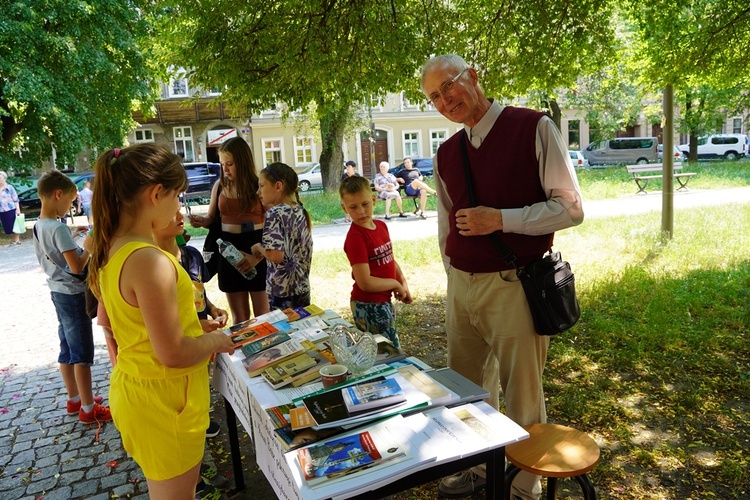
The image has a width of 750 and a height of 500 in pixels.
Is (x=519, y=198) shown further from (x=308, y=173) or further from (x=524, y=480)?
(x=308, y=173)

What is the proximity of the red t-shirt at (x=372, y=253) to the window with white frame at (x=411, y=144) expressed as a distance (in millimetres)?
34648

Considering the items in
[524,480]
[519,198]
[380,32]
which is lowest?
[524,480]

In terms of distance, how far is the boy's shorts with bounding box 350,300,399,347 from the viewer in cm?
368

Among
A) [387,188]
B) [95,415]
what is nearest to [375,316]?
[95,415]

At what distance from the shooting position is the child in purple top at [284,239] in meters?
3.72

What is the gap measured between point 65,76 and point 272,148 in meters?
21.2

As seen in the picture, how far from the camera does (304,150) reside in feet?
119

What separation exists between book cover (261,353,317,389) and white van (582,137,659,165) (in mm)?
34132

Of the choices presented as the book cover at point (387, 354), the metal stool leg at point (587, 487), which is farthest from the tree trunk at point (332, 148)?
the metal stool leg at point (587, 487)

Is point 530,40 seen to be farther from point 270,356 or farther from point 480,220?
point 270,356

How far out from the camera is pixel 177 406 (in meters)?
2.09

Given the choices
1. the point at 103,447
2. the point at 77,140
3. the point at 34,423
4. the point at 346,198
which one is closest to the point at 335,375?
the point at 346,198

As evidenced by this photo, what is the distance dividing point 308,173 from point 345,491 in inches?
1161

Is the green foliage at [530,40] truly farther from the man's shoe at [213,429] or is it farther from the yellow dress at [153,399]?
the yellow dress at [153,399]
